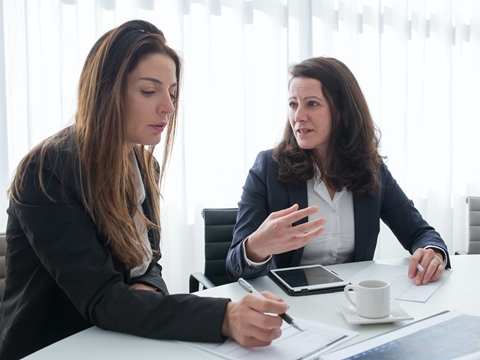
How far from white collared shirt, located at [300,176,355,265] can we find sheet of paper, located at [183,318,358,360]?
736 millimetres

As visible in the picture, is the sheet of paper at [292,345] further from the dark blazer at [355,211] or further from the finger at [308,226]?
the dark blazer at [355,211]

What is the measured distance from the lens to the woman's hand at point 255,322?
2.70 ft

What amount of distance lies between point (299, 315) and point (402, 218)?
959mm

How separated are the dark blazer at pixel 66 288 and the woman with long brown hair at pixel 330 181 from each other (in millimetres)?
635

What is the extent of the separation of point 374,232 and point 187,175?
1.36 meters

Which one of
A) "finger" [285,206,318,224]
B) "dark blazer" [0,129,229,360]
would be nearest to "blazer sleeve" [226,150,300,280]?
"finger" [285,206,318,224]

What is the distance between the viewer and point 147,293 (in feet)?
3.09

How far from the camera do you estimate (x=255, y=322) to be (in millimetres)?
828

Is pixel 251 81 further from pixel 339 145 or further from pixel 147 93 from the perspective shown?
pixel 147 93

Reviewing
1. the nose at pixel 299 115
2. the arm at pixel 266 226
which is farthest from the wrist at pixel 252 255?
the nose at pixel 299 115

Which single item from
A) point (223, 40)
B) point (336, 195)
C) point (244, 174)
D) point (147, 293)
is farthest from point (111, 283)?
point (223, 40)

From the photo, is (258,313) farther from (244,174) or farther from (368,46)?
(368,46)

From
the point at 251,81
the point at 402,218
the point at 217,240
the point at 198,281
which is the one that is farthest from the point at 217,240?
the point at 251,81

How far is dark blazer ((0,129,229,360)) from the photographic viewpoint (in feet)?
2.93
